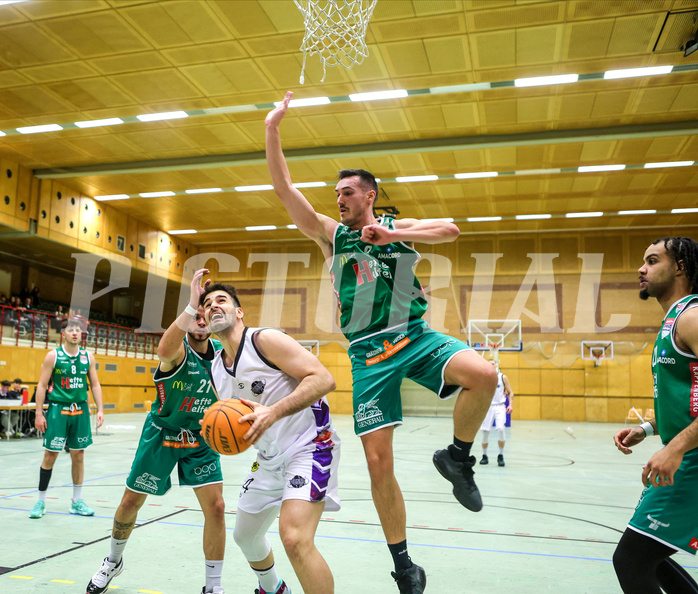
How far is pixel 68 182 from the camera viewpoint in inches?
822

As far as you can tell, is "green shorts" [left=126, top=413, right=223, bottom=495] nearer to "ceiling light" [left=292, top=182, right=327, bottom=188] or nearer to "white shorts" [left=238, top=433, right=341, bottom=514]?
"white shorts" [left=238, top=433, right=341, bottom=514]

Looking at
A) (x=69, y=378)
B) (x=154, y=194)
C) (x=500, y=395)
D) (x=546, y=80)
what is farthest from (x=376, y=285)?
(x=154, y=194)

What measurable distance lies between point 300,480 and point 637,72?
1344 centimetres

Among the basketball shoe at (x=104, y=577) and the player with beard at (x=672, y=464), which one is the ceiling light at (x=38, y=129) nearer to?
the basketball shoe at (x=104, y=577)

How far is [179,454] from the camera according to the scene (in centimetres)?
448

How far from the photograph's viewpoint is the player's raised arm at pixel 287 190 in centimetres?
361

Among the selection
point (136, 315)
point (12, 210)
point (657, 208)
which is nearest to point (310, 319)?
point (136, 315)

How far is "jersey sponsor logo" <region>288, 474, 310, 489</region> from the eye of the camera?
10.5 feet

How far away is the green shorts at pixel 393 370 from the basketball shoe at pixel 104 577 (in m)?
2.11

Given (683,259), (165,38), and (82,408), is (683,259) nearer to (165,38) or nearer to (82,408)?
(82,408)

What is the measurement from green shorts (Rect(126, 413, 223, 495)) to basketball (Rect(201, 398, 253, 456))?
1.46m

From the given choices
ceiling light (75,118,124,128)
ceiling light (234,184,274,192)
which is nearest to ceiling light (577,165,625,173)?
ceiling light (234,184,274,192)

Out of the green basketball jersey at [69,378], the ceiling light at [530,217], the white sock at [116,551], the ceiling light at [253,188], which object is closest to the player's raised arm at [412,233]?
the white sock at [116,551]

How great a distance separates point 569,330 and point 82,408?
898 inches
